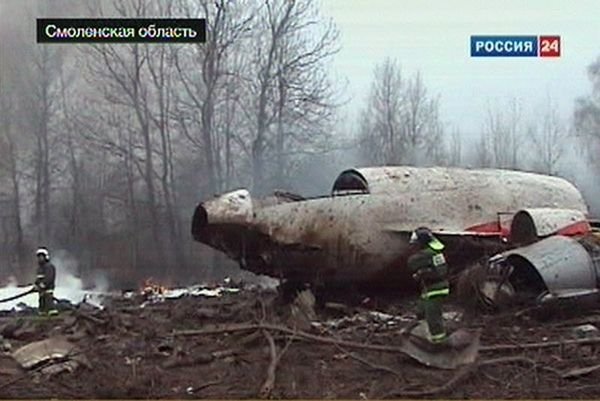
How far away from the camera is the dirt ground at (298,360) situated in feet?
25.0

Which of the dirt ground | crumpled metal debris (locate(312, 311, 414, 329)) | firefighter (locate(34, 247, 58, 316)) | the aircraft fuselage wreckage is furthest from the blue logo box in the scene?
firefighter (locate(34, 247, 58, 316))

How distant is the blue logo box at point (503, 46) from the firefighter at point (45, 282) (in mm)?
6901

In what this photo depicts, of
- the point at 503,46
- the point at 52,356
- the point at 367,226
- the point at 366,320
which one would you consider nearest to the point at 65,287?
the point at 367,226

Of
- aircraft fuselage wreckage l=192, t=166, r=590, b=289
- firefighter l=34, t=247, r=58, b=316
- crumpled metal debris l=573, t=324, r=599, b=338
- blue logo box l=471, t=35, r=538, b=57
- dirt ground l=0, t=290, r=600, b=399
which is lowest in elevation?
dirt ground l=0, t=290, r=600, b=399

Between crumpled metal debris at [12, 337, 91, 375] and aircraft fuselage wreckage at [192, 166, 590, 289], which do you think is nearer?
crumpled metal debris at [12, 337, 91, 375]

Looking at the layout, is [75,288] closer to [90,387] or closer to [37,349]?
[37,349]

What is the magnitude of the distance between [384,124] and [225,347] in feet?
14.6

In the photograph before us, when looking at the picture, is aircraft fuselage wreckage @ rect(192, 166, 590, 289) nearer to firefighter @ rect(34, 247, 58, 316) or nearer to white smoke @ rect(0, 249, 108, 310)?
white smoke @ rect(0, 249, 108, 310)

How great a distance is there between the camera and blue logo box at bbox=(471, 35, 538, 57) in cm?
757

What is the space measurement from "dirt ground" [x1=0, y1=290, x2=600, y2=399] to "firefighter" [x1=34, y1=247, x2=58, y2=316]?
52.0 inches

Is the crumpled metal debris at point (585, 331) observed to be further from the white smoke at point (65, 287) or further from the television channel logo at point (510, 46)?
the white smoke at point (65, 287)

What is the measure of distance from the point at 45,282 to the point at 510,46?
24.1 feet

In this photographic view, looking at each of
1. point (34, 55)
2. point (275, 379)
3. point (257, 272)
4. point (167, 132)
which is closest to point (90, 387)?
point (275, 379)

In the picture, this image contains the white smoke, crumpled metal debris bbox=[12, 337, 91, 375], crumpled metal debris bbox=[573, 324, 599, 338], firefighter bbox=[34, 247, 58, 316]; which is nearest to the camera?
crumpled metal debris bbox=[12, 337, 91, 375]
